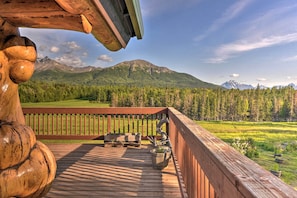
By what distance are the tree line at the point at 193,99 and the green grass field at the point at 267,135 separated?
91cm

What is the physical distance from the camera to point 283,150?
67.4 feet

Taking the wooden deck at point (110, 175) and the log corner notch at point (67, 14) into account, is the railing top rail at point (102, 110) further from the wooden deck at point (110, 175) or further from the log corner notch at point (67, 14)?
the log corner notch at point (67, 14)

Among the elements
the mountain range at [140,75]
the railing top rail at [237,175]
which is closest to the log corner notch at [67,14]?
the railing top rail at [237,175]

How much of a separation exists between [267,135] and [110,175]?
24.7m

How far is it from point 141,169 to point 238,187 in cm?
310

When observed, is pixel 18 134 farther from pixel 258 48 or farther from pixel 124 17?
pixel 258 48

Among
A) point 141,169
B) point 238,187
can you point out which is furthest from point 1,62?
point 141,169

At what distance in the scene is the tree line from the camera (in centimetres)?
1045

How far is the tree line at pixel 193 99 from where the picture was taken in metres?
10.5

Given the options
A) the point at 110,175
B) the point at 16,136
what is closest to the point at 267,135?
the point at 110,175

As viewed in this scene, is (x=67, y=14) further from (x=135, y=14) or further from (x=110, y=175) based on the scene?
(x=110, y=175)

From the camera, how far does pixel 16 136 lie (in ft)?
5.04

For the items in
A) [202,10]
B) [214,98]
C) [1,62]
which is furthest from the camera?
[202,10]

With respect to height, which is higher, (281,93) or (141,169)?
(281,93)
